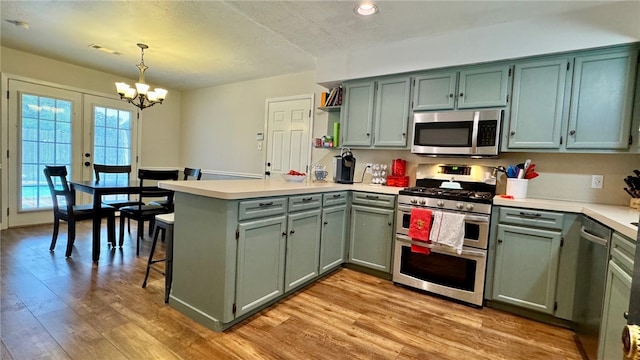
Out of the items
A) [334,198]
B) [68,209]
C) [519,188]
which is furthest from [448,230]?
[68,209]

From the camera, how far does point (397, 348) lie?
1865 mm

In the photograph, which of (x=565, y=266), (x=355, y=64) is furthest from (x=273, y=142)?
(x=565, y=266)

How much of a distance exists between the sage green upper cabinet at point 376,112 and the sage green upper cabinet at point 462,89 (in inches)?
6.4

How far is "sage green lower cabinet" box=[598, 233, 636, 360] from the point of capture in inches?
54.8

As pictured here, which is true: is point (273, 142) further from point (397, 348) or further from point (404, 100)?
point (397, 348)

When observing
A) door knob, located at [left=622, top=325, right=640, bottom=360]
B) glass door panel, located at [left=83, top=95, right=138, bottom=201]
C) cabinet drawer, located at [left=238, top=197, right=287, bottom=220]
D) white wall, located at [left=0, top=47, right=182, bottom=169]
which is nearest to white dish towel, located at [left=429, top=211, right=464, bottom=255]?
cabinet drawer, located at [left=238, top=197, right=287, bottom=220]

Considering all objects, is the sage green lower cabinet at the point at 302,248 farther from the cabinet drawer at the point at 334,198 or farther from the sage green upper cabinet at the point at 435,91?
the sage green upper cabinet at the point at 435,91

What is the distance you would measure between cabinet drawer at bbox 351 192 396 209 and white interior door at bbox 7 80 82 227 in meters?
4.54

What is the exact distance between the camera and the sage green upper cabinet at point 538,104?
2.42 metres

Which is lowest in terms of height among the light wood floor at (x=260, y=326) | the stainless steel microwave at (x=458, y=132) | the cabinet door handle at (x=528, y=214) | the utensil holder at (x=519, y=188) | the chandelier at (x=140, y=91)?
the light wood floor at (x=260, y=326)

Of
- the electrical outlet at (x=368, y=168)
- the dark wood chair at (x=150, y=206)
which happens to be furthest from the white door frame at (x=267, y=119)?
the dark wood chair at (x=150, y=206)

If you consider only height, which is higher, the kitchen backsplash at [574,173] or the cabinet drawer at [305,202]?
Result: the kitchen backsplash at [574,173]

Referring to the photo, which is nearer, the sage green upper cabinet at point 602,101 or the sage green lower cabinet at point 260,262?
the sage green lower cabinet at point 260,262

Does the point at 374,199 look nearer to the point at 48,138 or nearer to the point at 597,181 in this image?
the point at 597,181
